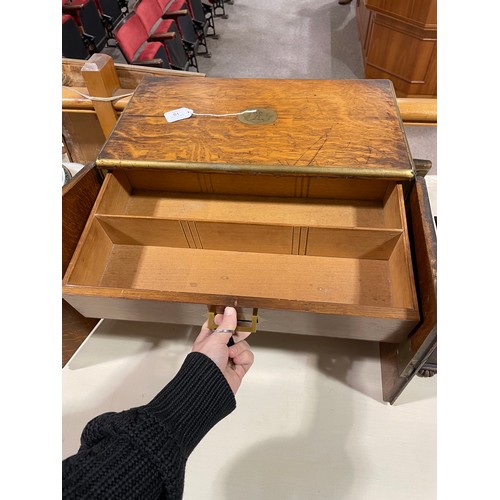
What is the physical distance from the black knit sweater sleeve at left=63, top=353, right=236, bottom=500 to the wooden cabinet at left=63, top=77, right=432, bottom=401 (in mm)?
229

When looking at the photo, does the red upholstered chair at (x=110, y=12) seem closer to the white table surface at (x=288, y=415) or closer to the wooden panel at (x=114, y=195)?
the wooden panel at (x=114, y=195)

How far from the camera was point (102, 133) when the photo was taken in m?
1.41

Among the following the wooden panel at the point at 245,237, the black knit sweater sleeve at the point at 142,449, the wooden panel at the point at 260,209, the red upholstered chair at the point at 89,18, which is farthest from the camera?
the red upholstered chair at the point at 89,18

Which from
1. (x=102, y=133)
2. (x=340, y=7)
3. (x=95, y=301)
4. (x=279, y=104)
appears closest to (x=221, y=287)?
(x=95, y=301)

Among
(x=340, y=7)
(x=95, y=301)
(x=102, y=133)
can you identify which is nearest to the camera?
(x=95, y=301)

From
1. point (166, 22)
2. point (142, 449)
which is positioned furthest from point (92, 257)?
point (166, 22)

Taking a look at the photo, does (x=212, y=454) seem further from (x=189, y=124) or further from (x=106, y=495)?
(x=189, y=124)

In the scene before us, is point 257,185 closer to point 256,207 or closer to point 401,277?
point 256,207

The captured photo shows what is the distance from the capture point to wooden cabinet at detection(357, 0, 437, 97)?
2.02 m

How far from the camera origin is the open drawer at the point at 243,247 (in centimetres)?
79

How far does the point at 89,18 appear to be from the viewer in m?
2.60

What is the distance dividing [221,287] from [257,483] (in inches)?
18.8

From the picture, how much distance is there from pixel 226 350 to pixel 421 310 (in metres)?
0.39

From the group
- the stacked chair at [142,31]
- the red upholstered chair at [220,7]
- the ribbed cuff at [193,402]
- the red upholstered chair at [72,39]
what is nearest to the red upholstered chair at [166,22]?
the stacked chair at [142,31]
